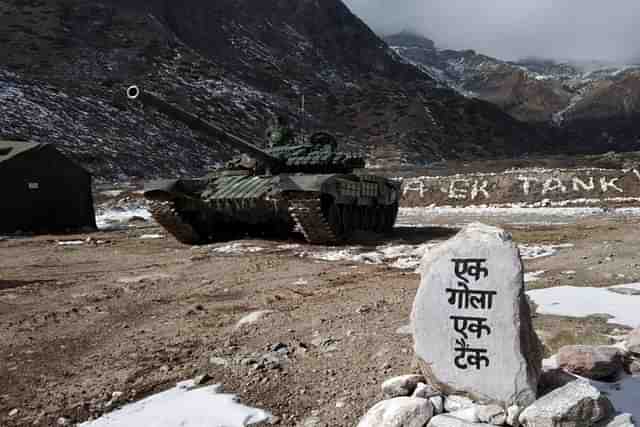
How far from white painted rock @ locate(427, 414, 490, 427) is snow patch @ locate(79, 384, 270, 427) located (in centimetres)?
108

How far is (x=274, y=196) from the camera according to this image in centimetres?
1266

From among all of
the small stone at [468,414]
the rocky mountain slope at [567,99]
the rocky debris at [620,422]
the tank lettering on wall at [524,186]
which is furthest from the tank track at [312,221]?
the rocky mountain slope at [567,99]

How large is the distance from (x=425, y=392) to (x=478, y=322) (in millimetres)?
532

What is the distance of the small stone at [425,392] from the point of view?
12.9 feet

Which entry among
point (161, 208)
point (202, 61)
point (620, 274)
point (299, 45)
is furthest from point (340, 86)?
point (620, 274)

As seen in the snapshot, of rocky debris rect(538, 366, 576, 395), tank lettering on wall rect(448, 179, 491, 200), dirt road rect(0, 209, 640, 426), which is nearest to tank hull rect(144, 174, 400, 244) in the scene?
dirt road rect(0, 209, 640, 426)

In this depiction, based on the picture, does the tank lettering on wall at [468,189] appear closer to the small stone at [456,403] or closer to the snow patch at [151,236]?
the snow patch at [151,236]

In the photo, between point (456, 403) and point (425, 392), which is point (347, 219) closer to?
point (425, 392)

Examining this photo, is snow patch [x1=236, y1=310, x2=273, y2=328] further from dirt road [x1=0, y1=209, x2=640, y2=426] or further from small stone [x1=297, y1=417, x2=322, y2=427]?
small stone [x1=297, y1=417, x2=322, y2=427]

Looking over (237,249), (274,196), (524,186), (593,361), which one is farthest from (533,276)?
(524,186)

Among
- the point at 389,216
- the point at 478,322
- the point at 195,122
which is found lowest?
the point at 389,216

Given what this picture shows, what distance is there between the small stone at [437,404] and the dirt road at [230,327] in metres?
0.45

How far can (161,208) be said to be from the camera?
1367 centimetres

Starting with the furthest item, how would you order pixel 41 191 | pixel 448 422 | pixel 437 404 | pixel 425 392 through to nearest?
pixel 41 191, pixel 425 392, pixel 437 404, pixel 448 422
